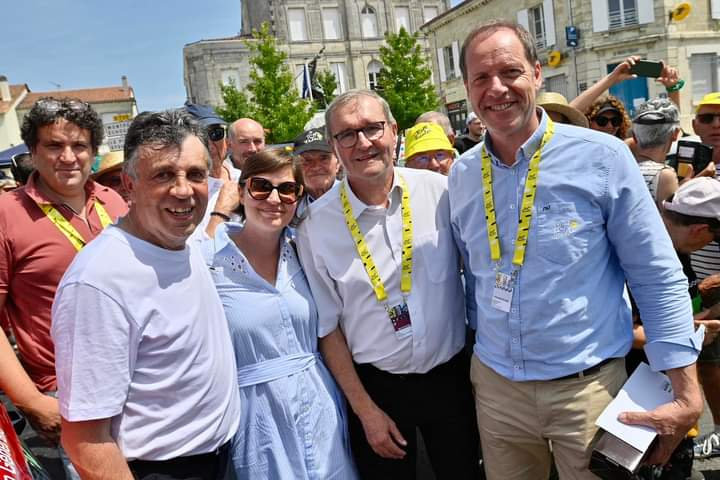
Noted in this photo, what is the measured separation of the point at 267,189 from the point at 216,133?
2487mm

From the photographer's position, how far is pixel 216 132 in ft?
15.2

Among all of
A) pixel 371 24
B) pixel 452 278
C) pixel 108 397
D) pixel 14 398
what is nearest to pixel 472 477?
pixel 452 278

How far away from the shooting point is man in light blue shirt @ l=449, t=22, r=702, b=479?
193cm

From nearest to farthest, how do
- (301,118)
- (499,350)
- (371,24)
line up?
1. (499,350)
2. (301,118)
3. (371,24)

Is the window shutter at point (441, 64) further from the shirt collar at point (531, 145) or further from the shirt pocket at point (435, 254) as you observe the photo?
the shirt collar at point (531, 145)

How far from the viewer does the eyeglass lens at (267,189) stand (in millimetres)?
2445

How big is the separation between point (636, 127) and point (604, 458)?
9.25ft

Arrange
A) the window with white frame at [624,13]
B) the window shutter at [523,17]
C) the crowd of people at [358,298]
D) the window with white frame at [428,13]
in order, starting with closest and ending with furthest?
the crowd of people at [358,298] < the window with white frame at [624,13] < the window shutter at [523,17] < the window with white frame at [428,13]

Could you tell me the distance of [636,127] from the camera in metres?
3.80

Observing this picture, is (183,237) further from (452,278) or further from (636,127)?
(636,127)

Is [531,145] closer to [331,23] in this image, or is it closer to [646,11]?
[646,11]

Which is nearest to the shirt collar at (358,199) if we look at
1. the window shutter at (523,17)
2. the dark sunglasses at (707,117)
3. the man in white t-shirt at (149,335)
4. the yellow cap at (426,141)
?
the man in white t-shirt at (149,335)

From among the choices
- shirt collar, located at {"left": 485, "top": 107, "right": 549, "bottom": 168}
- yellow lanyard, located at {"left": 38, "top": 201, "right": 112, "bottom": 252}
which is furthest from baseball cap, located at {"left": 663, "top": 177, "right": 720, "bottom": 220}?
yellow lanyard, located at {"left": 38, "top": 201, "right": 112, "bottom": 252}

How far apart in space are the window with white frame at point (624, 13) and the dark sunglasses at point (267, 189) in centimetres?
2876
